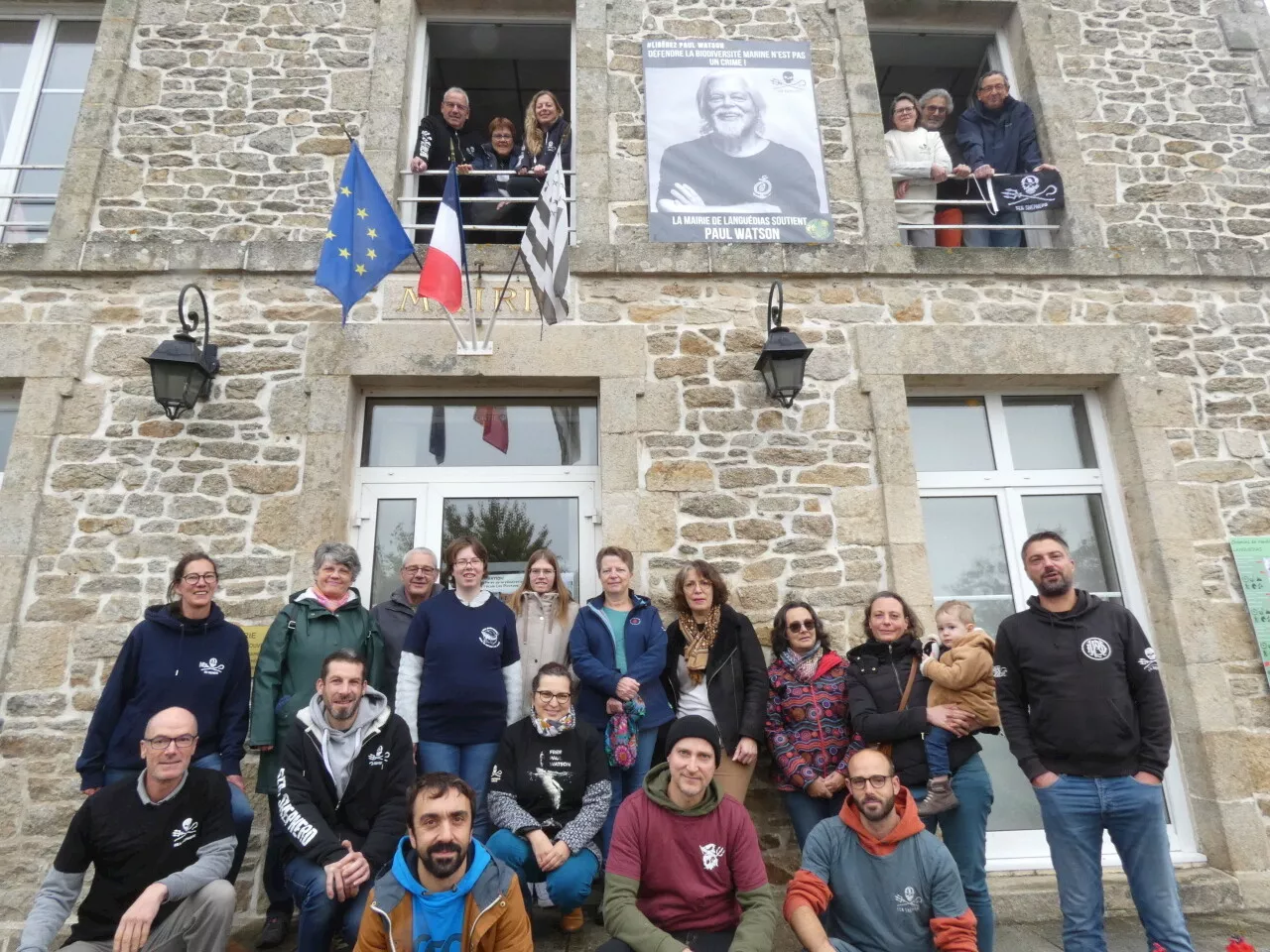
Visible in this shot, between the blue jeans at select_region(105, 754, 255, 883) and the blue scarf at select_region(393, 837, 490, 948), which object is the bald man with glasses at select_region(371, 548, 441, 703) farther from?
the blue scarf at select_region(393, 837, 490, 948)

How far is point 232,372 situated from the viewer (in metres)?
4.43

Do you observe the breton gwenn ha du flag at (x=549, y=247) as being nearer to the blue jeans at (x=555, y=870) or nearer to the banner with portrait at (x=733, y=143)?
the banner with portrait at (x=733, y=143)

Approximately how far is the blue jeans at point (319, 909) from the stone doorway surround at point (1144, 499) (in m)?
2.98

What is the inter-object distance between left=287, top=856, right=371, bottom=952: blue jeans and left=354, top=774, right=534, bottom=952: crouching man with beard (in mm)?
420

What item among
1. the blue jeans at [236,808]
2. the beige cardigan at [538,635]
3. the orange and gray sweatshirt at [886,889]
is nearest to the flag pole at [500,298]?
the beige cardigan at [538,635]

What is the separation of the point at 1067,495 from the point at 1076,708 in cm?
229

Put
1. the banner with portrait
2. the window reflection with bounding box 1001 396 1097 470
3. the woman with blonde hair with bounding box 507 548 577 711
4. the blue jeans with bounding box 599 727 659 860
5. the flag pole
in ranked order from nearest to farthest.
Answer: the blue jeans with bounding box 599 727 659 860, the woman with blonde hair with bounding box 507 548 577 711, the flag pole, the window reflection with bounding box 1001 396 1097 470, the banner with portrait

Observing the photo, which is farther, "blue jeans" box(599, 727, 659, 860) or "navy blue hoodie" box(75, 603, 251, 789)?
"blue jeans" box(599, 727, 659, 860)

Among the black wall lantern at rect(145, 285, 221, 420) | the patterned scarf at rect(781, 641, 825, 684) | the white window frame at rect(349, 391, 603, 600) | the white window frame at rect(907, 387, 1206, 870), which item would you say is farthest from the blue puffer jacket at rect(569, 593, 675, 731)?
the black wall lantern at rect(145, 285, 221, 420)

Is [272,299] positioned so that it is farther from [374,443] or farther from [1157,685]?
[1157,685]

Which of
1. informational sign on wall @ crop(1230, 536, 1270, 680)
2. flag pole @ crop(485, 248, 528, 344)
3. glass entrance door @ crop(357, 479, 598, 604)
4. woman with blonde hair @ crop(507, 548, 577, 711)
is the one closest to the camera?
woman with blonde hair @ crop(507, 548, 577, 711)

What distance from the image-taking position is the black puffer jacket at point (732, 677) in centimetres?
334

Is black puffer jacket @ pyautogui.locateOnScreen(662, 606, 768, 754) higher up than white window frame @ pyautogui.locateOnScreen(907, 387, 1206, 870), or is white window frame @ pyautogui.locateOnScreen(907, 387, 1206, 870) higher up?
white window frame @ pyautogui.locateOnScreen(907, 387, 1206, 870)

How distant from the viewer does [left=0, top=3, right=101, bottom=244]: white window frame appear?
4867mm
